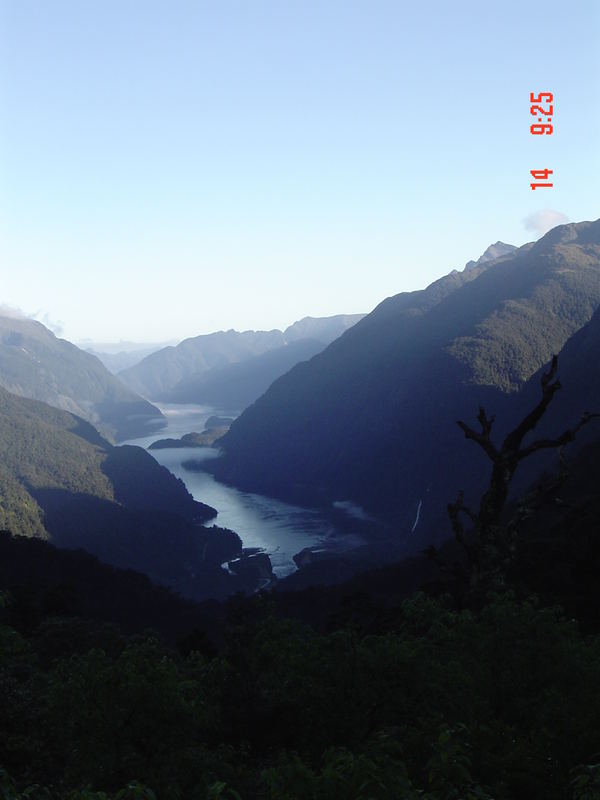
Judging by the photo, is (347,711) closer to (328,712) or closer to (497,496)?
(328,712)

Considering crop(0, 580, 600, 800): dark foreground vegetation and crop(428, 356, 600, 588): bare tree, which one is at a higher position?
crop(428, 356, 600, 588): bare tree

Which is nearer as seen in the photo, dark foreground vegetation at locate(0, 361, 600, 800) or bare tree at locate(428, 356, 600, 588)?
dark foreground vegetation at locate(0, 361, 600, 800)

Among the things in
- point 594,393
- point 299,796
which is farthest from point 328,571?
point 299,796

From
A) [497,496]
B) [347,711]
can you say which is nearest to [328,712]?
[347,711]

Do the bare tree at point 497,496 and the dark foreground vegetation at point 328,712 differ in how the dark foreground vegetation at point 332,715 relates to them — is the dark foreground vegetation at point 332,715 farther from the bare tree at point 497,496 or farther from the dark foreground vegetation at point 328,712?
the bare tree at point 497,496

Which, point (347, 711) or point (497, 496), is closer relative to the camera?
point (347, 711)

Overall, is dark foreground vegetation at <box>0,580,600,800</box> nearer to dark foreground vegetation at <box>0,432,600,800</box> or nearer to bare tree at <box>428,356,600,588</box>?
dark foreground vegetation at <box>0,432,600,800</box>

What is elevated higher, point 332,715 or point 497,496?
point 497,496

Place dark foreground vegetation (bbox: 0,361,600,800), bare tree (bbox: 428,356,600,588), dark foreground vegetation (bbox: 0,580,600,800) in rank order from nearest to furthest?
dark foreground vegetation (bbox: 0,361,600,800) < dark foreground vegetation (bbox: 0,580,600,800) < bare tree (bbox: 428,356,600,588)

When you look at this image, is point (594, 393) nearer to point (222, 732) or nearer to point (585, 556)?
point (585, 556)

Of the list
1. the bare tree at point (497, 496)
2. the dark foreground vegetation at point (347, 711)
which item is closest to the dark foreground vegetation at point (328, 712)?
the dark foreground vegetation at point (347, 711)

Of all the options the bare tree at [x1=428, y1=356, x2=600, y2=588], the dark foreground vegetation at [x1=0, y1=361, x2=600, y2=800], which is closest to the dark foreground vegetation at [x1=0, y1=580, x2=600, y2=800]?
the dark foreground vegetation at [x1=0, y1=361, x2=600, y2=800]
